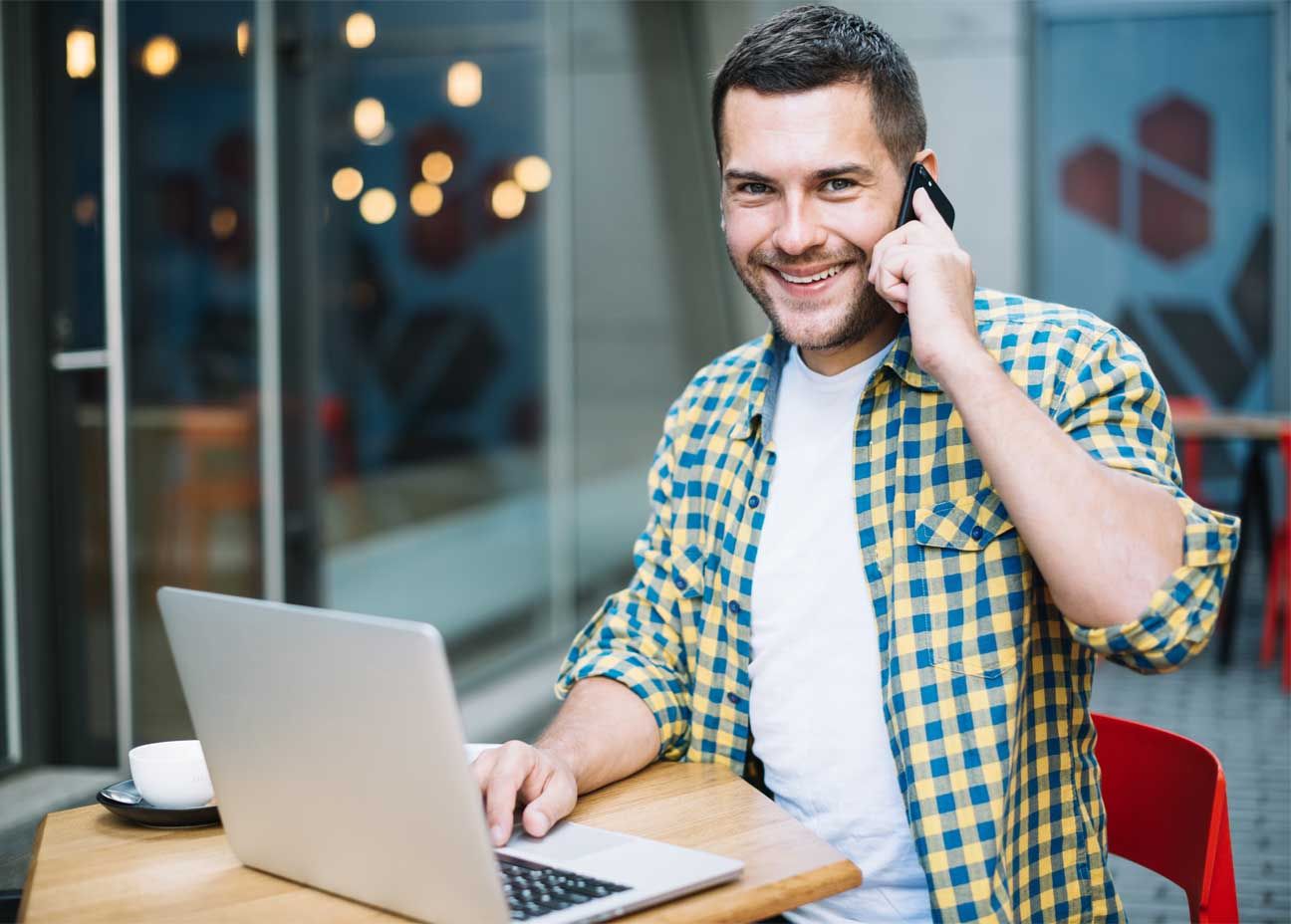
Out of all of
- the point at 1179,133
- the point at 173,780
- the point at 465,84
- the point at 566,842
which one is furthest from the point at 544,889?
the point at 1179,133

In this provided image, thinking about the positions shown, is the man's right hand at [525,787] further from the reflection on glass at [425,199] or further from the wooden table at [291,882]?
the reflection on glass at [425,199]

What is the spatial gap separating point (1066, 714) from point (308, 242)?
122 inches

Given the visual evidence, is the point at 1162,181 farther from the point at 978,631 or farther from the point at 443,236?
the point at 978,631

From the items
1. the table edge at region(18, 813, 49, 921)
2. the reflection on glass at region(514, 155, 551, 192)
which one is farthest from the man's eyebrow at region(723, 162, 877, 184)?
the reflection on glass at region(514, 155, 551, 192)

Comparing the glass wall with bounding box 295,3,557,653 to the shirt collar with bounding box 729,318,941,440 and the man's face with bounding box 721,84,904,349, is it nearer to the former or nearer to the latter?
the shirt collar with bounding box 729,318,941,440

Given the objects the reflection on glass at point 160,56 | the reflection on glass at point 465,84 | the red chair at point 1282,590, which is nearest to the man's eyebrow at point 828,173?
the reflection on glass at point 160,56

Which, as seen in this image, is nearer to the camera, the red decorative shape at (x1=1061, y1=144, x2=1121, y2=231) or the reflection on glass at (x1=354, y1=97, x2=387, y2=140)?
the reflection on glass at (x1=354, y1=97, x2=387, y2=140)

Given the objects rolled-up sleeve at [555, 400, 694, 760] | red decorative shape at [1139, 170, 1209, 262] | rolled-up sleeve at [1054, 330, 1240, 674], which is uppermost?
red decorative shape at [1139, 170, 1209, 262]

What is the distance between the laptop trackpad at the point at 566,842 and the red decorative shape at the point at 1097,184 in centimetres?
899

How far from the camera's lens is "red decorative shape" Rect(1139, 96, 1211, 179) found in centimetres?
941

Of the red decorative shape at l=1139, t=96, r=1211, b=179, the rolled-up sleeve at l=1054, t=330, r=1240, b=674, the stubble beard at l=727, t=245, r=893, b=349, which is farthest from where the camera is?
the red decorative shape at l=1139, t=96, r=1211, b=179

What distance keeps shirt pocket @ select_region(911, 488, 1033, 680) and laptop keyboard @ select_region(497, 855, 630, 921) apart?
0.51 metres

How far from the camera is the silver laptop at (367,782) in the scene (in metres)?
→ 1.07

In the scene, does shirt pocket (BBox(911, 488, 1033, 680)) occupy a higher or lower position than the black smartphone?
lower
